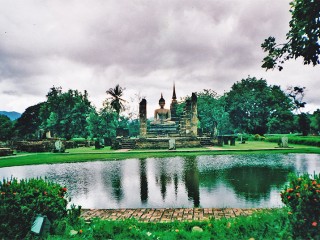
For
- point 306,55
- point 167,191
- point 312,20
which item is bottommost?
point 167,191

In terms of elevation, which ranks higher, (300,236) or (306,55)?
(306,55)

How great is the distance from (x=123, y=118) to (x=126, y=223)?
2393 inches

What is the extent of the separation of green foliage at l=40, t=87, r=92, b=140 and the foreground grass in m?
53.2

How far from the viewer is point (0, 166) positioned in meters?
17.5

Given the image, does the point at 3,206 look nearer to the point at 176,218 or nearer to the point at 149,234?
the point at 149,234

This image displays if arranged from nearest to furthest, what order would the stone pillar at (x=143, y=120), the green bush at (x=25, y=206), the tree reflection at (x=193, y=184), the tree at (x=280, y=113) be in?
the green bush at (x=25, y=206), the tree reflection at (x=193, y=184), the stone pillar at (x=143, y=120), the tree at (x=280, y=113)

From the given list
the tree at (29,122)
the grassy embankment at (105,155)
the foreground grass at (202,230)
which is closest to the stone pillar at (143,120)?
the grassy embankment at (105,155)

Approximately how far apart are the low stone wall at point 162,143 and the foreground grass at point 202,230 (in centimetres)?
2664

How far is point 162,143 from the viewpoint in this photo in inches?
1262

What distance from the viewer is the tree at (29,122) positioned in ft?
232

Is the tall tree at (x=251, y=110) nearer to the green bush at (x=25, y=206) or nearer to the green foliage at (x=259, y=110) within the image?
the green foliage at (x=259, y=110)

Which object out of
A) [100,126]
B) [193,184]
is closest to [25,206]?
[193,184]

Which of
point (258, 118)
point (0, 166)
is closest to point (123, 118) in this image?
point (258, 118)

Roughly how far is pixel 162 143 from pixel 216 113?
30.6 metres
